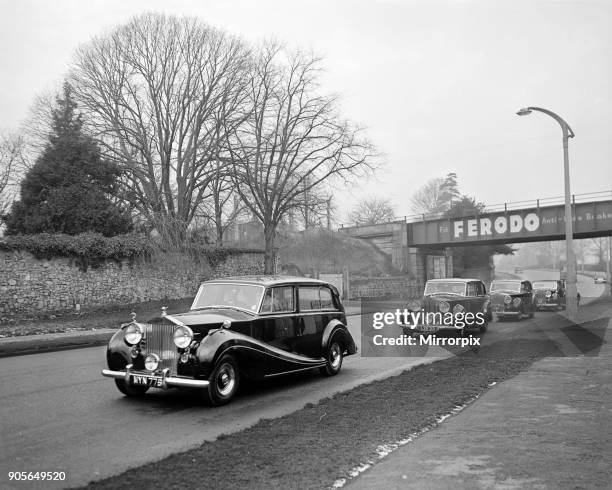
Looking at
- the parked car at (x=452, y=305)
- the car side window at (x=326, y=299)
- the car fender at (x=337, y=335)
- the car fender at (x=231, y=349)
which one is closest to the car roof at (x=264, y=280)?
the car side window at (x=326, y=299)

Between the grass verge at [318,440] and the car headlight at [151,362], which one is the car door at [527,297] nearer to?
the grass verge at [318,440]

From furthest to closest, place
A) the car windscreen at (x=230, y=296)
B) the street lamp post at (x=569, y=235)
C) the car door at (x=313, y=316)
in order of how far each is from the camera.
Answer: the street lamp post at (x=569, y=235), the car door at (x=313, y=316), the car windscreen at (x=230, y=296)

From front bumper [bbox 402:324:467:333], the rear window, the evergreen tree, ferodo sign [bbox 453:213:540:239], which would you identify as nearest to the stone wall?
the evergreen tree

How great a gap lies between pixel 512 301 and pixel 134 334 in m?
18.4

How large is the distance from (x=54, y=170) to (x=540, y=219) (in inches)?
1277

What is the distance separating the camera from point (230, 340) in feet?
27.1

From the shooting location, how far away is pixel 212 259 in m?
33.4

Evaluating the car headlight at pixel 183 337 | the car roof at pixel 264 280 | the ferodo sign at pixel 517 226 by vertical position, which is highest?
the ferodo sign at pixel 517 226

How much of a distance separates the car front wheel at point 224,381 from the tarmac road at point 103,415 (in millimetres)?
147

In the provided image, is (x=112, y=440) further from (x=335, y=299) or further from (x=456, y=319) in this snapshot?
(x=456, y=319)

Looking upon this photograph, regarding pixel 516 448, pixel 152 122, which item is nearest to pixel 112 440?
pixel 516 448

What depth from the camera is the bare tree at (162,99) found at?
33.7m

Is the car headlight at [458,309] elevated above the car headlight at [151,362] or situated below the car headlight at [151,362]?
above

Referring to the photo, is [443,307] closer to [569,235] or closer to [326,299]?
[326,299]
